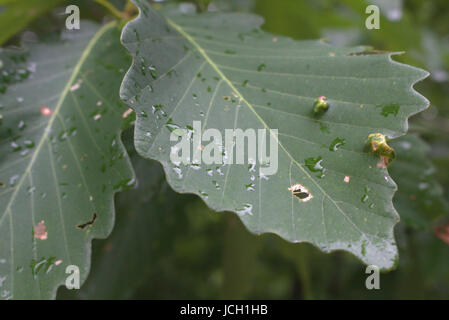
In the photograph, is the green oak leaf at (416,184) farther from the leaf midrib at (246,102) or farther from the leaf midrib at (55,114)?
the leaf midrib at (55,114)

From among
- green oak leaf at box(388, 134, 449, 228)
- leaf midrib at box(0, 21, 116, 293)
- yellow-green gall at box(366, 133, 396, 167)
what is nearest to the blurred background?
green oak leaf at box(388, 134, 449, 228)

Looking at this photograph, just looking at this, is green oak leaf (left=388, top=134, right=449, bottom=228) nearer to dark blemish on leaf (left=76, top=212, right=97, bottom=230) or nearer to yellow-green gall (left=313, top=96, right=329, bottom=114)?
yellow-green gall (left=313, top=96, right=329, bottom=114)

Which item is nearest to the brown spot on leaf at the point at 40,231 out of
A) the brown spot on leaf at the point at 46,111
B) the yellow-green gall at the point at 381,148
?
the brown spot on leaf at the point at 46,111

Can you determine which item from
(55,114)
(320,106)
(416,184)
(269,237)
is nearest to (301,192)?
(320,106)

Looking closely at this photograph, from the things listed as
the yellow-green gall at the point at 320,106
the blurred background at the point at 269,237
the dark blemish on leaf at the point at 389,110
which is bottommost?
the blurred background at the point at 269,237

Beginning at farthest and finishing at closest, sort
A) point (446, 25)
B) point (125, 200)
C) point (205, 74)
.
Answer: point (446, 25) < point (125, 200) < point (205, 74)
